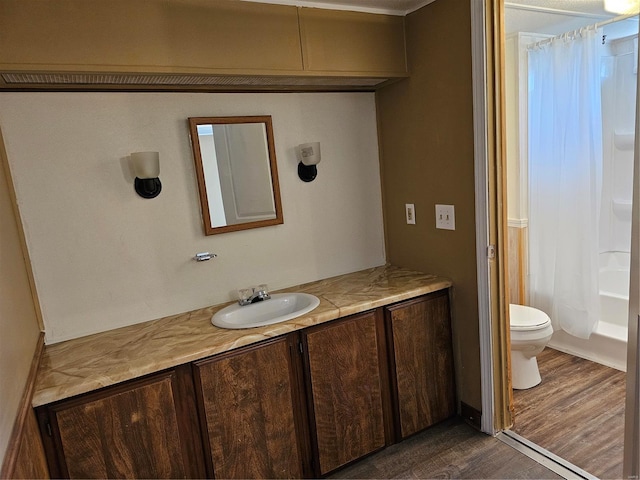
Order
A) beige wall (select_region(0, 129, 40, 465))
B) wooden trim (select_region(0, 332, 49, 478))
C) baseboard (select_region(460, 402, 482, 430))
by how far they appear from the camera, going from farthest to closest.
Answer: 1. baseboard (select_region(460, 402, 482, 430))
2. beige wall (select_region(0, 129, 40, 465))
3. wooden trim (select_region(0, 332, 49, 478))

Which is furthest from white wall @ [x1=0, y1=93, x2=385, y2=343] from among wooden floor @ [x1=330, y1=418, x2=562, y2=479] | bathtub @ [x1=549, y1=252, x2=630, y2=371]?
bathtub @ [x1=549, y1=252, x2=630, y2=371]

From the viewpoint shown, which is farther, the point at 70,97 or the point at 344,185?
the point at 344,185

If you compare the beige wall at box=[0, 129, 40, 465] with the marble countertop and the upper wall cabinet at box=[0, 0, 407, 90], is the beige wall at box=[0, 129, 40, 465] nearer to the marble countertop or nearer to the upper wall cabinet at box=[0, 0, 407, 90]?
the marble countertop

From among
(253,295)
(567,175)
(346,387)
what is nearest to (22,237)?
(253,295)

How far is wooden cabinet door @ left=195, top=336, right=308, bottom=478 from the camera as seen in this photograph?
67.1 inches

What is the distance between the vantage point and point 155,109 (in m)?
1.98

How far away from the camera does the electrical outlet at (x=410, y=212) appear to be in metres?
2.43

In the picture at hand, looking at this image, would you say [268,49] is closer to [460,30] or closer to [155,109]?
[155,109]

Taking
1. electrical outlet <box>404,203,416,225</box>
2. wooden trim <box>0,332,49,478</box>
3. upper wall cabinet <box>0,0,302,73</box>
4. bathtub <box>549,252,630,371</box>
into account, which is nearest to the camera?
wooden trim <box>0,332,49,478</box>

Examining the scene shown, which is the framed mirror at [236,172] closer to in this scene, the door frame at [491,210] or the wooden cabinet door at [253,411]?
the wooden cabinet door at [253,411]

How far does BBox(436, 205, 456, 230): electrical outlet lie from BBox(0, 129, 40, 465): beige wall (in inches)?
→ 73.6

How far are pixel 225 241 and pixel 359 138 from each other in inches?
39.1

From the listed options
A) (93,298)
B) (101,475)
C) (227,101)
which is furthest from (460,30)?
(101,475)

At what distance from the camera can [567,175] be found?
2.87m
